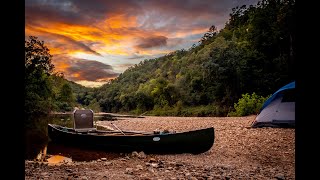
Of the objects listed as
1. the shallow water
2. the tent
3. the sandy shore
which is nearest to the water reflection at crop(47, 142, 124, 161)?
the shallow water

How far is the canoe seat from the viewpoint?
12.7 m

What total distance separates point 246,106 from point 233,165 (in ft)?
56.1

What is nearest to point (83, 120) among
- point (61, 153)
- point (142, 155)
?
point (61, 153)

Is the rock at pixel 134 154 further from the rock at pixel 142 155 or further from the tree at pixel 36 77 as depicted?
the tree at pixel 36 77

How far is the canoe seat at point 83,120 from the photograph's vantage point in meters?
12.7

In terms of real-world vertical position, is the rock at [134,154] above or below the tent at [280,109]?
below

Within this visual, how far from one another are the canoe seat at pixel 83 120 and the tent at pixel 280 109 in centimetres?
783

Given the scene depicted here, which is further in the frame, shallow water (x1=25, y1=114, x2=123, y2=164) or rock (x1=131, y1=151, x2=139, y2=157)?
shallow water (x1=25, y1=114, x2=123, y2=164)

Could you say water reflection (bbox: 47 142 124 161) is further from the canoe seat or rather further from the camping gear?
the canoe seat

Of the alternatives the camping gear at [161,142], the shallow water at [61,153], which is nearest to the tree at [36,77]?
the shallow water at [61,153]

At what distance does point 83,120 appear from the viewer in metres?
13.0

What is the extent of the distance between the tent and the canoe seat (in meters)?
7.83

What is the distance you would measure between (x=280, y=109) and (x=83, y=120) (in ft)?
29.1

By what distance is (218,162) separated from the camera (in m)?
7.94
